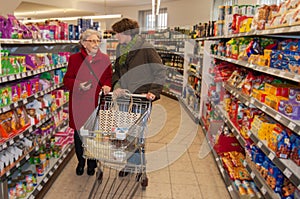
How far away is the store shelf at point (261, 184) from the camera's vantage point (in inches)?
88.0

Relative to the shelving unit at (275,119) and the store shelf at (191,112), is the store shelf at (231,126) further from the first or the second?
the store shelf at (191,112)

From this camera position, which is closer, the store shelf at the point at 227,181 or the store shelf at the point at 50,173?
the store shelf at the point at 50,173

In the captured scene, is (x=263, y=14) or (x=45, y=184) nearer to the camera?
(x=263, y=14)

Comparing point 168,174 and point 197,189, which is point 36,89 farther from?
point 197,189

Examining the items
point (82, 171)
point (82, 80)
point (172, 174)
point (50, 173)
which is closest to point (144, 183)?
point (172, 174)

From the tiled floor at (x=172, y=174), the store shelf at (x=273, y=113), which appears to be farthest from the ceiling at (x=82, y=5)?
the store shelf at (x=273, y=113)

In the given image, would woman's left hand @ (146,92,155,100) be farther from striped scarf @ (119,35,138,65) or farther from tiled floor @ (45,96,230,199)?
tiled floor @ (45,96,230,199)

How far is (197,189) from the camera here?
336 cm

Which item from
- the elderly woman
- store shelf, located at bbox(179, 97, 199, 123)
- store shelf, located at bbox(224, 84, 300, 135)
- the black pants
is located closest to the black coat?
the elderly woman

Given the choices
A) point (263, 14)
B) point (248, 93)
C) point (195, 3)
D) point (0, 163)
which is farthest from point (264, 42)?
point (195, 3)

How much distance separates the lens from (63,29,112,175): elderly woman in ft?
10.8

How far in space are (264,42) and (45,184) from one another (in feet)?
9.47

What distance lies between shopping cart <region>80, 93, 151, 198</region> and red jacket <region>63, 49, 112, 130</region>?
574 millimetres

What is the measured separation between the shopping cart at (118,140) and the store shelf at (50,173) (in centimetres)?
59
